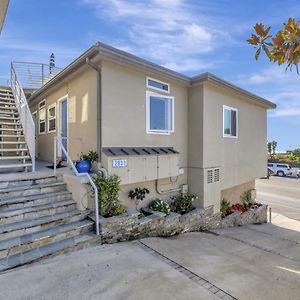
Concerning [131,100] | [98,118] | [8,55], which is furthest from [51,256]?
[8,55]

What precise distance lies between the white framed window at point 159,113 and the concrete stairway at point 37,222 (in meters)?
3.46

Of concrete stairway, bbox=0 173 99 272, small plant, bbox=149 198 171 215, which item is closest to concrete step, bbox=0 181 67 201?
concrete stairway, bbox=0 173 99 272

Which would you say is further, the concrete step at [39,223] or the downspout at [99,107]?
the downspout at [99,107]

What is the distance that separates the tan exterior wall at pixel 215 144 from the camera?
28.2 feet

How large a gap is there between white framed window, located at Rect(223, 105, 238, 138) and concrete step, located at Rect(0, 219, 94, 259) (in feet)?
22.9

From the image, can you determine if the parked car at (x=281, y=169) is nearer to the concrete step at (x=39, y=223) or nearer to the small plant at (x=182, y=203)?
the small plant at (x=182, y=203)

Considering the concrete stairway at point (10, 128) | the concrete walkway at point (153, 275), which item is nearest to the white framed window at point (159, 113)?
the concrete walkway at point (153, 275)

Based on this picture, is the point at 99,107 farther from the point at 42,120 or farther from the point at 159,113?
the point at 42,120

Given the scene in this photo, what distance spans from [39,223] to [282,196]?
22385 mm

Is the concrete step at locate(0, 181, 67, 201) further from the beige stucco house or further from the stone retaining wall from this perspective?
the stone retaining wall

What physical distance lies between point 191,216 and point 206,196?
3.88 ft

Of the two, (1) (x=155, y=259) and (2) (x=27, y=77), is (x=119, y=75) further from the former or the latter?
(2) (x=27, y=77)

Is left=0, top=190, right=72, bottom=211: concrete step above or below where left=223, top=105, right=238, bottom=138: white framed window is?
below

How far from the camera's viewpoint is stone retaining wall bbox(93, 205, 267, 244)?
545cm
